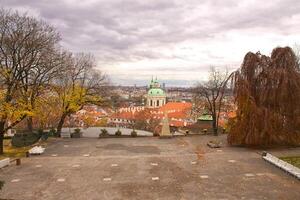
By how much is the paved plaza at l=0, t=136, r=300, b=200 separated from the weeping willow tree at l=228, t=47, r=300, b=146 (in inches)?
42.9

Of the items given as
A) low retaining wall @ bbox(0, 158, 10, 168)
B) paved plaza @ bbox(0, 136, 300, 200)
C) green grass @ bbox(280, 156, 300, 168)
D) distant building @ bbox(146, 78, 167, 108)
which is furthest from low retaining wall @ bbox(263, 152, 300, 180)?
distant building @ bbox(146, 78, 167, 108)

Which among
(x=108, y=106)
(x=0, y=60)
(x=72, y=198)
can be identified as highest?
(x=0, y=60)

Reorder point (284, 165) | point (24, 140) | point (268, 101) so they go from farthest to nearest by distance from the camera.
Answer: point (24, 140), point (268, 101), point (284, 165)

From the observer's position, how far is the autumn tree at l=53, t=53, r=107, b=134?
33.0 metres

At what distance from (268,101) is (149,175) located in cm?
1126

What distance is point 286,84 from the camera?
24.6 metres

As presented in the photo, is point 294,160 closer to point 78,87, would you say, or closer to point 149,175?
point 149,175

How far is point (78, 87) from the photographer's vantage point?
114ft

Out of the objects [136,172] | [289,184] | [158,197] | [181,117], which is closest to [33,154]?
[136,172]

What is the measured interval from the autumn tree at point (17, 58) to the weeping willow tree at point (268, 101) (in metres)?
13.8

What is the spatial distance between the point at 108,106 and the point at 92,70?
12.6ft

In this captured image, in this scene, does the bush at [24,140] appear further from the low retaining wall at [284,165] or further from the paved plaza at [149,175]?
the low retaining wall at [284,165]

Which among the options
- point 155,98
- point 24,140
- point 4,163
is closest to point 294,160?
point 4,163

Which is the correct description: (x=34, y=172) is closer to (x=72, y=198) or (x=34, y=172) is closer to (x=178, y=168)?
(x=72, y=198)
